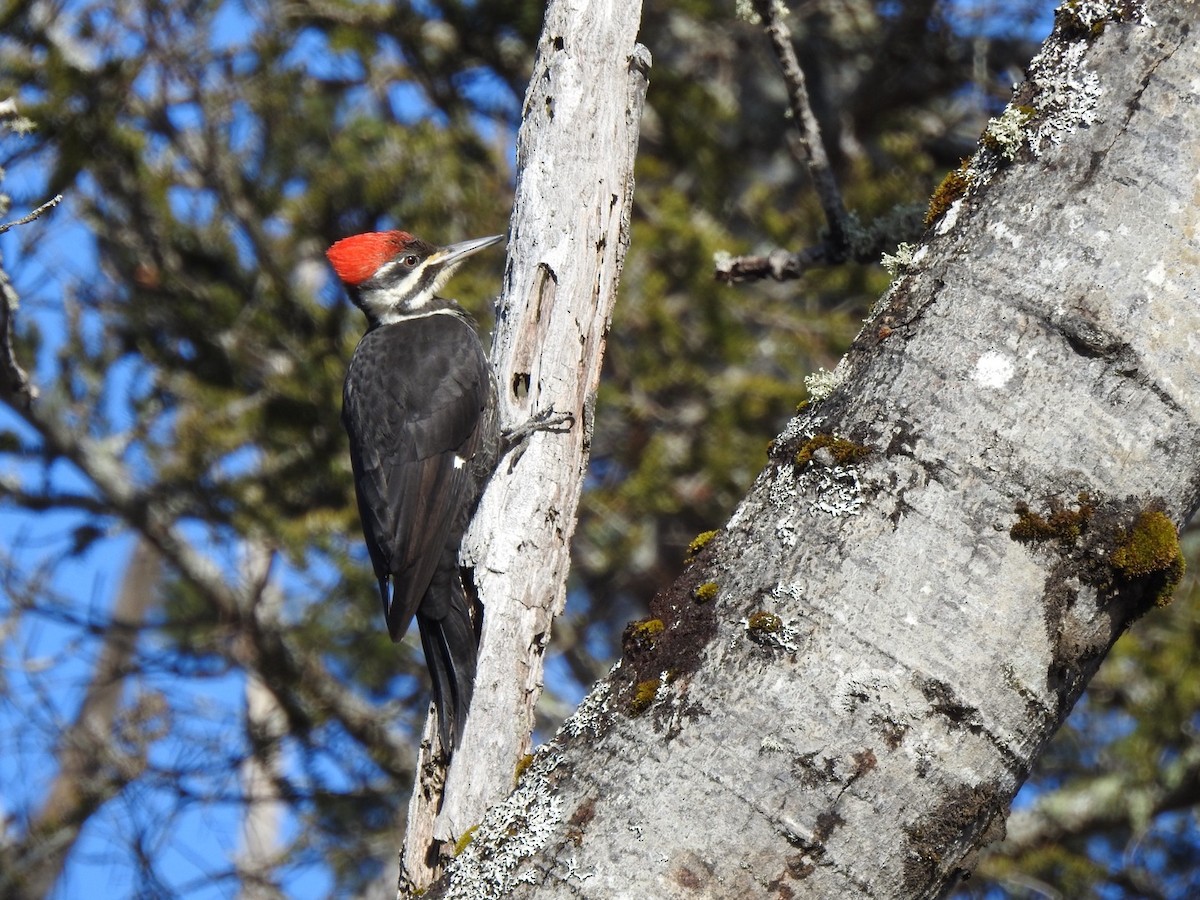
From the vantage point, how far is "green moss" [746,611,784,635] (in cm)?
182

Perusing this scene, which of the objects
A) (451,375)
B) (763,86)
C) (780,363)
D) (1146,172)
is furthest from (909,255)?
(763,86)

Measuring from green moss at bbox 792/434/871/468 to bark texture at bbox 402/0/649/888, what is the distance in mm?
1026

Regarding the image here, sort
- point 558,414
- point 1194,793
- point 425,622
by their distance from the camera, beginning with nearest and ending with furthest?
1. point 558,414
2. point 425,622
3. point 1194,793

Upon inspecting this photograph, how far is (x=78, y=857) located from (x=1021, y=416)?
15.3ft

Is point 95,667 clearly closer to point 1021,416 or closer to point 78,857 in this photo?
point 78,857

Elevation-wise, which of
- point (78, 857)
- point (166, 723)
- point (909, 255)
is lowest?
point (909, 255)

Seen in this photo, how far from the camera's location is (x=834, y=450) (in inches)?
76.0

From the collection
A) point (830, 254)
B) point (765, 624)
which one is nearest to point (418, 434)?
point (830, 254)

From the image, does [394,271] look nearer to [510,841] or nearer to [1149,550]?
[510,841]

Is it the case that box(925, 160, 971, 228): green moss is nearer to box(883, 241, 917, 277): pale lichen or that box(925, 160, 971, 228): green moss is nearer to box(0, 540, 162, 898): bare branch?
box(883, 241, 917, 277): pale lichen

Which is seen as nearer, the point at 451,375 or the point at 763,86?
the point at 451,375

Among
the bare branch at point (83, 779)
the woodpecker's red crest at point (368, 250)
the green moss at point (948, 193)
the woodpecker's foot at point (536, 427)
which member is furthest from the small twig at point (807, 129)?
the bare branch at point (83, 779)

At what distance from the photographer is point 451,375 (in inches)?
160

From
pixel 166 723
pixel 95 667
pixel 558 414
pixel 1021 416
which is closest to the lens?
pixel 1021 416
